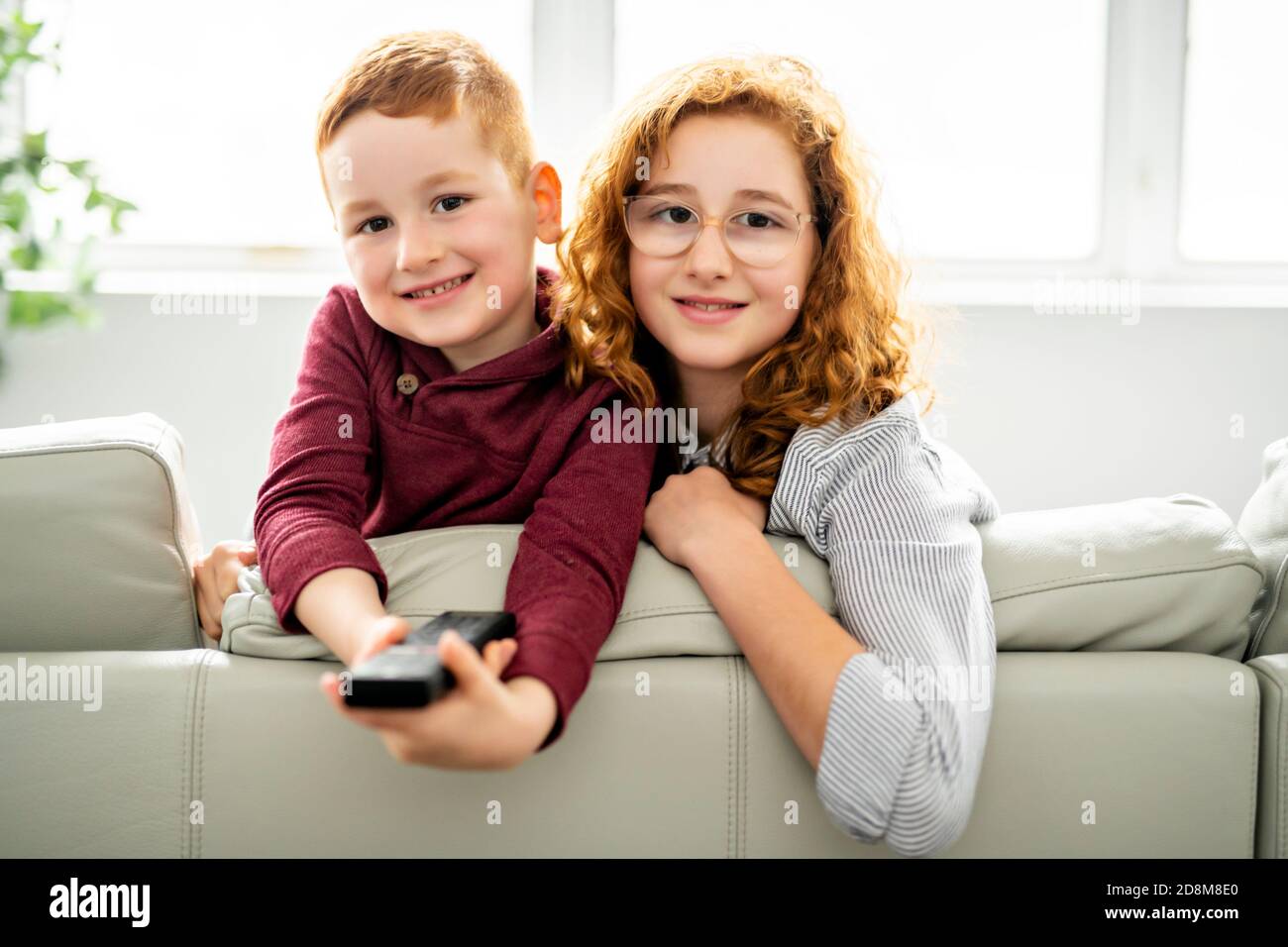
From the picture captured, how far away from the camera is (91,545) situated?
962mm

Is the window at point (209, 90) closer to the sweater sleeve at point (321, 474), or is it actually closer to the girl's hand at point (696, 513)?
the sweater sleeve at point (321, 474)

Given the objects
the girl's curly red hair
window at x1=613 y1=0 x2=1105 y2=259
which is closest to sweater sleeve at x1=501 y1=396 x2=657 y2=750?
the girl's curly red hair

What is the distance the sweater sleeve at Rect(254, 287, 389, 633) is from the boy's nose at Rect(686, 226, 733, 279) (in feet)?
1.26

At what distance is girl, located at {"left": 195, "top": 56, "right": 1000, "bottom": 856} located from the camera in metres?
0.88

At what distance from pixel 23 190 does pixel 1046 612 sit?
2.17 m

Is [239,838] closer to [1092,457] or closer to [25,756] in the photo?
[25,756]

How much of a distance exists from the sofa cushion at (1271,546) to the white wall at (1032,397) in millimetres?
1353

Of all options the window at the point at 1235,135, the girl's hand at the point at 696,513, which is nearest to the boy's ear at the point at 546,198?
the girl's hand at the point at 696,513

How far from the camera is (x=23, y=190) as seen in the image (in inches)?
87.0

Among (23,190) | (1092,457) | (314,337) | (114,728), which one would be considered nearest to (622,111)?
(314,337)

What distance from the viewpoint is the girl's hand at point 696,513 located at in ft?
3.30

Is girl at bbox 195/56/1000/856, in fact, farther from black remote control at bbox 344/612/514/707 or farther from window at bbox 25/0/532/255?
window at bbox 25/0/532/255

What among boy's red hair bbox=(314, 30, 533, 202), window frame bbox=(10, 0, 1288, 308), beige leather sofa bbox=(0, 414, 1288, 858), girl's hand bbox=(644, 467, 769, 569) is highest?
window frame bbox=(10, 0, 1288, 308)

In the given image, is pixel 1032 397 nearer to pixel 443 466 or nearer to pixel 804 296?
pixel 804 296
